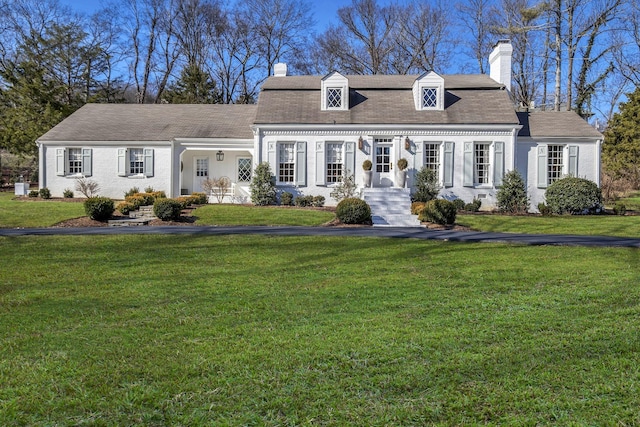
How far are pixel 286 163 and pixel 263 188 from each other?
5.68 feet

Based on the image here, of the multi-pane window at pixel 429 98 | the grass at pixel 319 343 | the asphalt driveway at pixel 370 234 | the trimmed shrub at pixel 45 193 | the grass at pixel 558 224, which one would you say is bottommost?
the grass at pixel 319 343

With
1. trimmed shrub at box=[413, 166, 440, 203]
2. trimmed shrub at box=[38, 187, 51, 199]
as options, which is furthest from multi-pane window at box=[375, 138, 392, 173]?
trimmed shrub at box=[38, 187, 51, 199]

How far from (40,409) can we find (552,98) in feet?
129

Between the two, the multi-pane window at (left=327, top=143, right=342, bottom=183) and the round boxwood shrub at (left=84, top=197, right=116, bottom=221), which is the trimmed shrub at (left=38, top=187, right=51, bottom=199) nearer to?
the round boxwood shrub at (left=84, top=197, right=116, bottom=221)

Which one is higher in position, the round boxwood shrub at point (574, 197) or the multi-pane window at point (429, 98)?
the multi-pane window at point (429, 98)

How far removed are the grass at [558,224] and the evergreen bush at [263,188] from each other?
7290mm

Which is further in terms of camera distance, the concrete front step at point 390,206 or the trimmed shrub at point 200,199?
the trimmed shrub at point 200,199

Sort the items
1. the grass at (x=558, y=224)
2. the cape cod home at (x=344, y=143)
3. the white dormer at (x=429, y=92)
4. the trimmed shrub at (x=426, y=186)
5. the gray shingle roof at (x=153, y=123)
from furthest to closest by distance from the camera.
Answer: the gray shingle roof at (x=153, y=123), the white dormer at (x=429, y=92), the cape cod home at (x=344, y=143), the trimmed shrub at (x=426, y=186), the grass at (x=558, y=224)

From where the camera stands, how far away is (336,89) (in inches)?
846

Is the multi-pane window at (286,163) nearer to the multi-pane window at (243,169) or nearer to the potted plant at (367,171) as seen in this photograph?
the multi-pane window at (243,169)

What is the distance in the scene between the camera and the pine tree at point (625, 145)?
99.0ft

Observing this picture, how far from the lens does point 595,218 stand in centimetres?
1683

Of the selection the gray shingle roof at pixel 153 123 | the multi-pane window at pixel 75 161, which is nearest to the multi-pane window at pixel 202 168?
the gray shingle roof at pixel 153 123

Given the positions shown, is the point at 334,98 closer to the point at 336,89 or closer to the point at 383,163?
the point at 336,89
